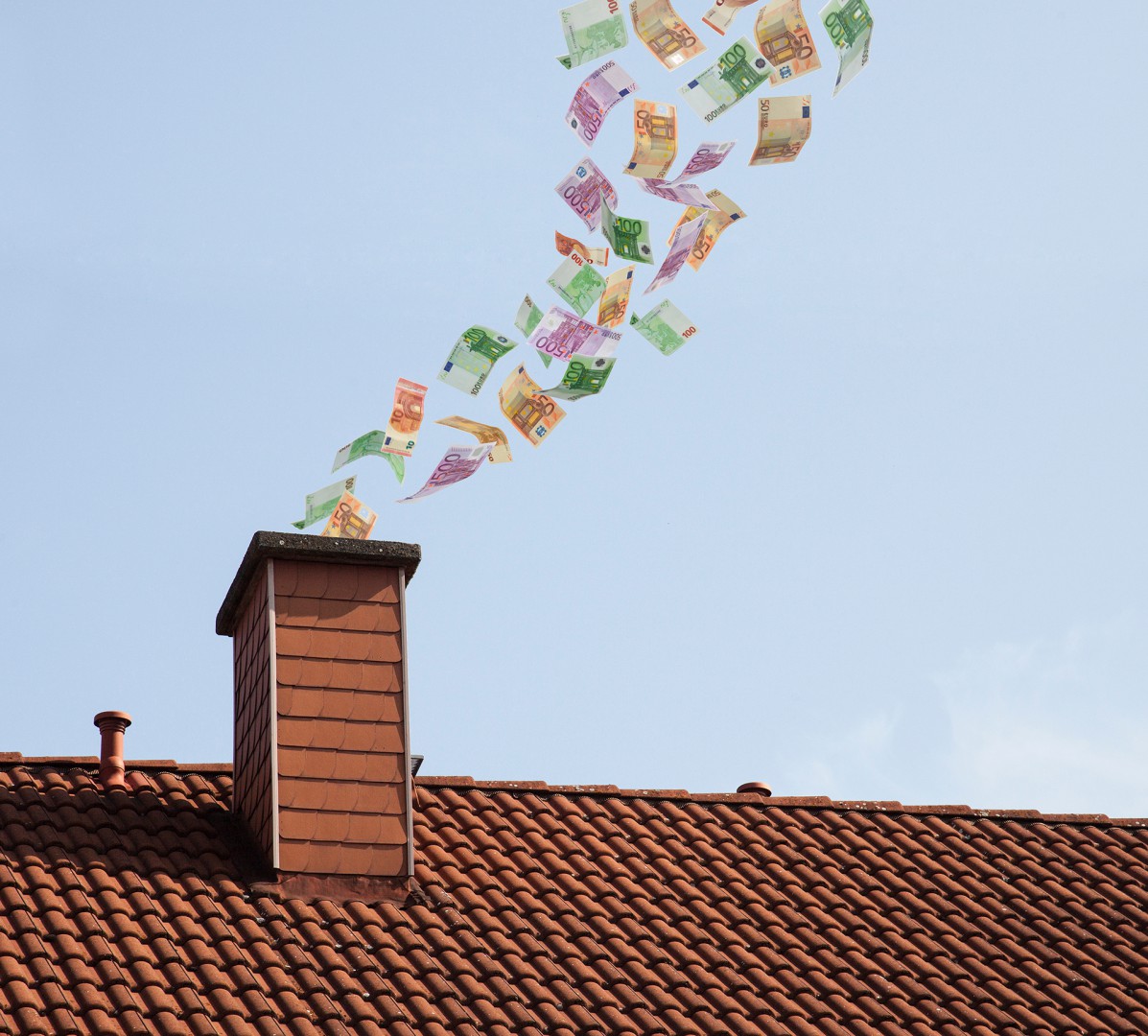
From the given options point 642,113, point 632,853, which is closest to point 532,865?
point 632,853

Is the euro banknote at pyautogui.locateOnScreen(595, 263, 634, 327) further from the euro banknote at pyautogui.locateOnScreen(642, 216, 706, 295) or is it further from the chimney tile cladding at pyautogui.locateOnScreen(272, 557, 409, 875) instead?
the chimney tile cladding at pyautogui.locateOnScreen(272, 557, 409, 875)

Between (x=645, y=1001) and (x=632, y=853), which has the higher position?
(x=632, y=853)

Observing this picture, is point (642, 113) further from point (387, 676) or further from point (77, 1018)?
point (77, 1018)

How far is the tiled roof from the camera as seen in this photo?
8094 mm

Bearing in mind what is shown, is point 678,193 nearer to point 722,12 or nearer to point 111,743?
point 722,12

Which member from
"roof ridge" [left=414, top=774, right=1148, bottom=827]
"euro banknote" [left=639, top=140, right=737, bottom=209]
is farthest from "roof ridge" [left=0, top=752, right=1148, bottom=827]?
"euro banknote" [left=639, top=140, right=737, bottom=209]

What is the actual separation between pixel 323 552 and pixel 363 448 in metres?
0.54

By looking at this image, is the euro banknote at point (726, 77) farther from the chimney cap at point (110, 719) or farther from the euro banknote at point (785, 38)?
the chimney cap at point (110, 719)

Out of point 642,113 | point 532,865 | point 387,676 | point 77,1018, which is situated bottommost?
point 77,1018

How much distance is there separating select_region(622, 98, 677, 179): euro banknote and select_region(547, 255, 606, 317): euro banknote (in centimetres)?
63

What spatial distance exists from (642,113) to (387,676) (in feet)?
9.36

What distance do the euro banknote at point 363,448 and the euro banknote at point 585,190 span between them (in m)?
1.62

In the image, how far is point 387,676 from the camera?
9.49 m

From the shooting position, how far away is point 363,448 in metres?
9.77
